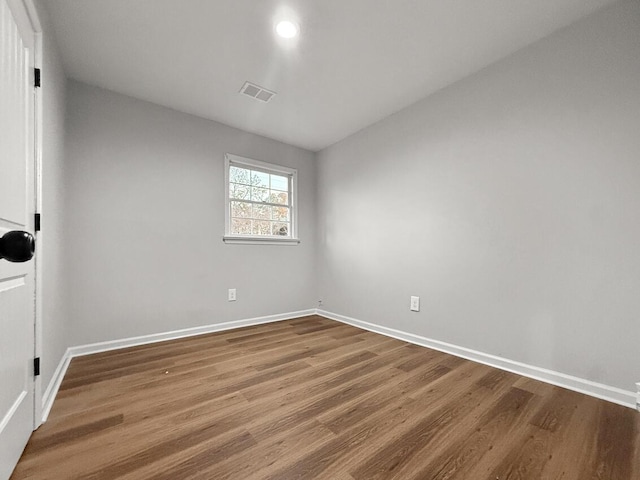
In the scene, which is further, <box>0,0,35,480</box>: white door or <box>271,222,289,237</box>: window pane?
<box>271,222,289,237</box>: window pane

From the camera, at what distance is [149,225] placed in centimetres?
249

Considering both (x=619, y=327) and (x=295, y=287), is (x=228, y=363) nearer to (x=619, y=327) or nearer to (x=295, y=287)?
(x=295, y=287)

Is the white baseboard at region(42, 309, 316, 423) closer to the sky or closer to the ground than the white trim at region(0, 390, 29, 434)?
closer to the ground

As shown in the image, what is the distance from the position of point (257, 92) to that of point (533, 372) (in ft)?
10.1

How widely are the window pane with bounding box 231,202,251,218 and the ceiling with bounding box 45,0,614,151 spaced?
103cm

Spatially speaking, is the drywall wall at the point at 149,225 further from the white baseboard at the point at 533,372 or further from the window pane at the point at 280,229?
the white baseboard at the point at 533,372

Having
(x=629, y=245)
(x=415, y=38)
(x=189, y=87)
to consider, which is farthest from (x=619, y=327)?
(x=189, y=87)

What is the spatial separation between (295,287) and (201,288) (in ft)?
3.88

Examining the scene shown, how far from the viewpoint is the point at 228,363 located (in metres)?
Answer: 2.01

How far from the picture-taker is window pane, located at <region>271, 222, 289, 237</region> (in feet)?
11.3

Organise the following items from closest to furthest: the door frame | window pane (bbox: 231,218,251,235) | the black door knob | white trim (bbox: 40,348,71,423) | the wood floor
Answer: the black door knob
the wood floor
the door frame
white trim (bbox: 40,348,71,423)
window pane (bbox: 231,218,251,235)

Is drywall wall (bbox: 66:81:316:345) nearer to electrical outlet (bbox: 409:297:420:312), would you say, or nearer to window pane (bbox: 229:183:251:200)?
window pane (bbox: 229:183:251:200)

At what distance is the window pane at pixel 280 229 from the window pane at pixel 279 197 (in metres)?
0.29

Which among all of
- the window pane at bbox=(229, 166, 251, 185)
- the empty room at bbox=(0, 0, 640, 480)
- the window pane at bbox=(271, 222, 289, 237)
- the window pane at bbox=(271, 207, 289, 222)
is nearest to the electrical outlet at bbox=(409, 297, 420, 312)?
the empty room at bbox=(0, 0, 640, 480)
